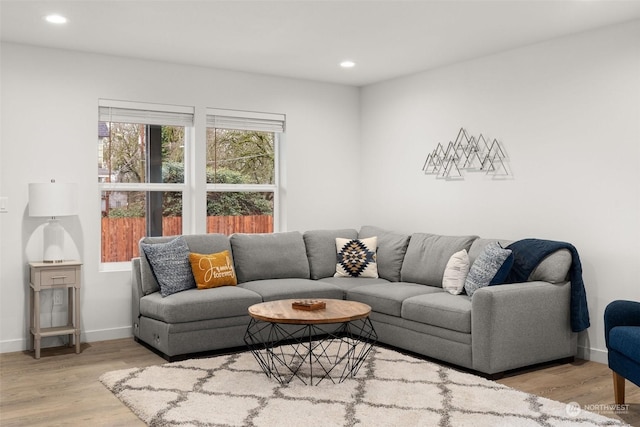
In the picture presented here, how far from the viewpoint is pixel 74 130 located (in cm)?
515

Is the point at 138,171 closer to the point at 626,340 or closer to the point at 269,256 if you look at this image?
the point at 269,256

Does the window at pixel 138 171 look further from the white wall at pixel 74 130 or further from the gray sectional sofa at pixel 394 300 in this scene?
the gray sectional sofa at pixel 394 300

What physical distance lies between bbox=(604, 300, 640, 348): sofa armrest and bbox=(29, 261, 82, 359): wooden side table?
370 cm

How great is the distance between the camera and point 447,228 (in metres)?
5.73

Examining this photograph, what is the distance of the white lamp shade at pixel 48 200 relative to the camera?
4711 millimetres

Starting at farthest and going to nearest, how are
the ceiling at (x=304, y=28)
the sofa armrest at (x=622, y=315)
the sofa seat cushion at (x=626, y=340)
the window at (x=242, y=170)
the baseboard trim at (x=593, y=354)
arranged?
the window at (x=242, y=170)
the baseboard trim at (x=593, y=354)
the ceiling at (x=304, y=28)
the sofa armrest at (x=622, y=315)
the sofa seat cushion at (x=626, y=340)

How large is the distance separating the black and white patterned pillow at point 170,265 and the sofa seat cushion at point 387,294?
1355 millimetres

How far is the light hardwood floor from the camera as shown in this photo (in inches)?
137

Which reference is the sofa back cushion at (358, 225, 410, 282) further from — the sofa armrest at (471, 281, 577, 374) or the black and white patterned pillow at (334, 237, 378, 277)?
the sofa armrest at (471, 281, 577, 374)

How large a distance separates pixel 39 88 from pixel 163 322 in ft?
6.90

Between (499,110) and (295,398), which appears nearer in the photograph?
(295,398)

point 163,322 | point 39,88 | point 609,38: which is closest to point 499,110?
point 609,38

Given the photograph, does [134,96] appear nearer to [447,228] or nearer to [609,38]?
[447,228]

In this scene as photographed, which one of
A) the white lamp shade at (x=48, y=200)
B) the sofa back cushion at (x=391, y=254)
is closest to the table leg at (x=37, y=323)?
the white lamp shade at (x=48, y=200)
